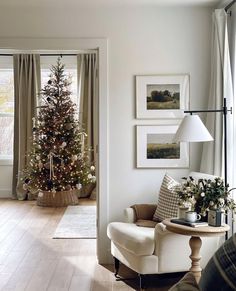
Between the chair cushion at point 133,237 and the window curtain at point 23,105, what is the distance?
452cm

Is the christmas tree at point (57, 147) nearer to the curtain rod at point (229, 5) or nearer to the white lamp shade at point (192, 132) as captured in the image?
the curtain rod at point (229, 5)

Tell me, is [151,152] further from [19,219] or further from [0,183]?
[0,183]

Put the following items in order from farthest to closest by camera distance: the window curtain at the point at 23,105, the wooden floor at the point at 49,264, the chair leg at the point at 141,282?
the window curtain at the point at 23,105 → the wooden floor at the point at 49,264 → the chair leg at the point at 141,282

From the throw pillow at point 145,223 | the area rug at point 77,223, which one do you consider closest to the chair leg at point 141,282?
the throw pillow at point 145,223

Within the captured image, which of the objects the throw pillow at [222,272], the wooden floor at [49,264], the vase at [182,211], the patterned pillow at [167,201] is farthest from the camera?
the patterned pillow at [167,201]

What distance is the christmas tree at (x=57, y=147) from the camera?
24.9 ft

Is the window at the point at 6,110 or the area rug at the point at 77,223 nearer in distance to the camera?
the area rug at the point at 77,223

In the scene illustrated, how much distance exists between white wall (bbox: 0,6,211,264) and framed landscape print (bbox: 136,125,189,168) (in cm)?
7

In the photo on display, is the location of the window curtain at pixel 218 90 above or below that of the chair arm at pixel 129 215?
above

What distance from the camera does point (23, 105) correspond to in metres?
8.31

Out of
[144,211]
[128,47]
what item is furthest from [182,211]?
[128,47]

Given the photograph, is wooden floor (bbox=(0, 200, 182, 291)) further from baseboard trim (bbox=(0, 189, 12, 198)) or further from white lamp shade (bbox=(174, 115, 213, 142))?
baseboard trim (bbox=(0, 189, 12, 198))

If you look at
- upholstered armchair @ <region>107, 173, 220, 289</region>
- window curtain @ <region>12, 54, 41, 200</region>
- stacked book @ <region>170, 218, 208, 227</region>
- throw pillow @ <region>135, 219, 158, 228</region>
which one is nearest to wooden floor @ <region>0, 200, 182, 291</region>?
upholstered armchair @ <region>107, 173, 220, 289</region>

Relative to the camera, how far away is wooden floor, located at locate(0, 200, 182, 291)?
3.88 m
